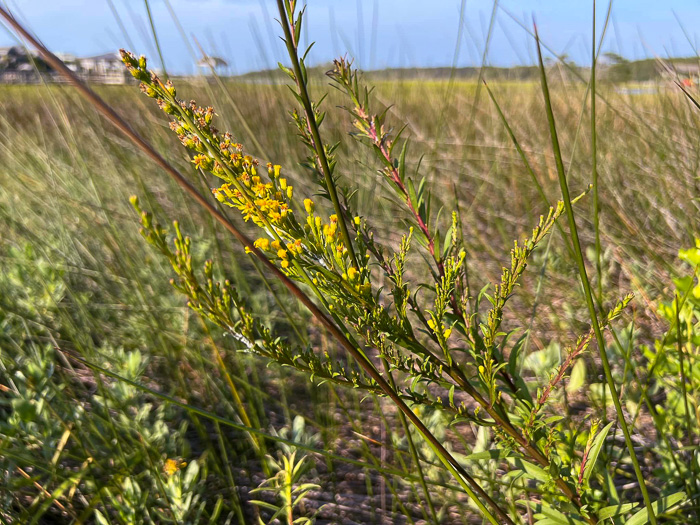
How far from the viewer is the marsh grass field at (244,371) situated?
1.02 metres

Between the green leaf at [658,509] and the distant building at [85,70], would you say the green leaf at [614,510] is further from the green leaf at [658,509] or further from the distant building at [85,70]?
the distant building at [85,70]

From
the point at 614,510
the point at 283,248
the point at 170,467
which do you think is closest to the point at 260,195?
the point at 283,248

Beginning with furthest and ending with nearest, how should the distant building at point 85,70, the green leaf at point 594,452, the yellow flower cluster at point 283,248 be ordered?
1. the distant building at point 85,70
2. the green leaf at point 594,452
3. the yellow flower cluster at point 283,248

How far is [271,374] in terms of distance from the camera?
59.3 inches

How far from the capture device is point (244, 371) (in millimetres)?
1233

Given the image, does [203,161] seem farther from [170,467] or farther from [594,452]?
[170,467]

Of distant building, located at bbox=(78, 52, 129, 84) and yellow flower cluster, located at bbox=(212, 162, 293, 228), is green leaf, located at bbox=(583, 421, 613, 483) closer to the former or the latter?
yellow flower cluster, located at bbox=(212, 162, 293, 228)

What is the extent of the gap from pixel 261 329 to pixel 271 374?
1039mm

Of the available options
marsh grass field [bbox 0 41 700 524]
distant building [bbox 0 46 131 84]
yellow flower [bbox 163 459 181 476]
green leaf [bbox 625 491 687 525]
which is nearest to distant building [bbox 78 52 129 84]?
distant building [bbox 0 46 131 84]

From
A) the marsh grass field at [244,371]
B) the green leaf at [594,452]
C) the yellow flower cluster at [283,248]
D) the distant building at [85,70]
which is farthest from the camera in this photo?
the distant building at [85,70]

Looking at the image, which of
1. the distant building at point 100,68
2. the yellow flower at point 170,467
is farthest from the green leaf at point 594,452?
the distant building at point 100,68

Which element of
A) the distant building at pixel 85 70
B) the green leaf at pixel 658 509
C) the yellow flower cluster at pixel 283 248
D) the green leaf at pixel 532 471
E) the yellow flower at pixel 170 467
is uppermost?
the distant building at pixel 85 70

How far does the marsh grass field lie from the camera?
1.02 meters

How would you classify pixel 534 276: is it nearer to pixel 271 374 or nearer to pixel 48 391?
pixel 271 374
